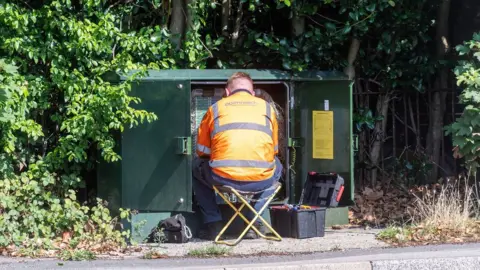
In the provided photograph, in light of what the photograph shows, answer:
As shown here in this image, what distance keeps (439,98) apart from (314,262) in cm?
466

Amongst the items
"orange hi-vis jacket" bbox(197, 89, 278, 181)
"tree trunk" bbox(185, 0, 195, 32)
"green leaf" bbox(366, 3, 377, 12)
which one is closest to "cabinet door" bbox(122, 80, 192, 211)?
"orange hi-vis jacket" bbox(197, 89, 278, 181)

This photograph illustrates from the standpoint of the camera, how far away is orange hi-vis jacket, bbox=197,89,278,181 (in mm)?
8812

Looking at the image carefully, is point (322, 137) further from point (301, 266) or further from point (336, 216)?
point (301, 266)

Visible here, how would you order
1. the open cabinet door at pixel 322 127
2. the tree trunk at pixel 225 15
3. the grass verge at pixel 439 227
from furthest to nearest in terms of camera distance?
the tree trunk at pixel 225 15
the open cabinet door at pixel 322 127
the grass verge at pixel 439 227

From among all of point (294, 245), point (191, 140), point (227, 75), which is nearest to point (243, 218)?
point (294, 245)

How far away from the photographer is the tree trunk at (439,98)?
11609 millimetres

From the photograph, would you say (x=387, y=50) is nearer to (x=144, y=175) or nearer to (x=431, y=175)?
(x=431, y=175)

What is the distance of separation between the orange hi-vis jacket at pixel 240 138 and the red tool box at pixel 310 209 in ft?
1.77

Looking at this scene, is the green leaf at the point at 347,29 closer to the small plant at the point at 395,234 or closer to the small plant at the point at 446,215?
the small plant at the point at 446,215

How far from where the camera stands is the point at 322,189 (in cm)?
985

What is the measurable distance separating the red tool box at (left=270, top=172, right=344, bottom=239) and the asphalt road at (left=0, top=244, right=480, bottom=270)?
1004mm

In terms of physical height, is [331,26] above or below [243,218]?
above

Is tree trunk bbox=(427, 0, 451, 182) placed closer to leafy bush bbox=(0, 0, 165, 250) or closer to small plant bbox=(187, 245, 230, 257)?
leafy bush bbox=(0, 0, 165, 250)

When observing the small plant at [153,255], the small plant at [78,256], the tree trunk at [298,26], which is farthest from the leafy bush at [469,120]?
the small plant at [78,256]
